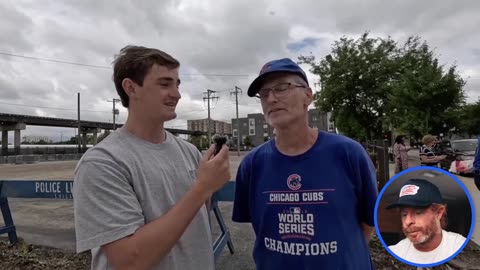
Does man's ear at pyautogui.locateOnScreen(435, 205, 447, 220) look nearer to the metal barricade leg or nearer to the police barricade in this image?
the police barricade

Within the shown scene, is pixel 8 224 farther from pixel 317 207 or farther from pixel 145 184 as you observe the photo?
pixel 317 207

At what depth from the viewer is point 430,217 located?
4.14ft

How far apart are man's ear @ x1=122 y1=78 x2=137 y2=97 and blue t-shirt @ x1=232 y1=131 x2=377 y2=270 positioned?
77cm

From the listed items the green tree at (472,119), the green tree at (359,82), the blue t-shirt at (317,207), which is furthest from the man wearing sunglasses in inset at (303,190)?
the green tree at (472,119)

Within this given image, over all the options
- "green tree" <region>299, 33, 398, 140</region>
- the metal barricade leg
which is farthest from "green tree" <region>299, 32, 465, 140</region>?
the metal barricade leg

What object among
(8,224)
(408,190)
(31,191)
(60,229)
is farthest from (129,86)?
(60,229)

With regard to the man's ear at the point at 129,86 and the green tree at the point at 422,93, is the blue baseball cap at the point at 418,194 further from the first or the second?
the green tree at the point at 422,93

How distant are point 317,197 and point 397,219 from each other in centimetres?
36

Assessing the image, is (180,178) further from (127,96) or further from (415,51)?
(415,51)

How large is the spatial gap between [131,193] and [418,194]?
1.16m

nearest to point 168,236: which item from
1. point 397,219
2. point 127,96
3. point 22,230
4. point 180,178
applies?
point 180,178

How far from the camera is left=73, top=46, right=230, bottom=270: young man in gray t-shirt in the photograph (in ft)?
3.87

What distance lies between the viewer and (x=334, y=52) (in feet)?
73.3

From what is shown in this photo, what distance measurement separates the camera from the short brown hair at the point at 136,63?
1.45 m
